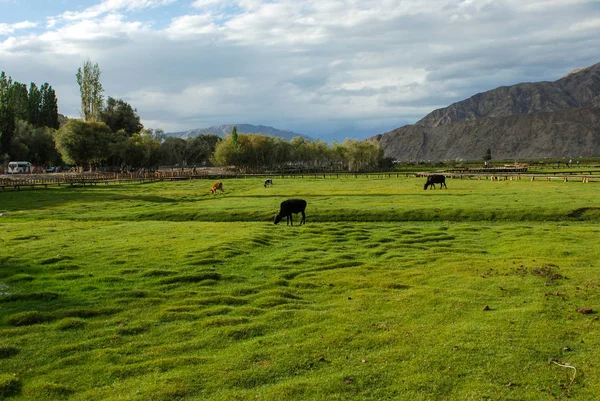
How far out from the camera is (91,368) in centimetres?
993

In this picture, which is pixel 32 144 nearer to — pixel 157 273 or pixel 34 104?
pixel 34 104

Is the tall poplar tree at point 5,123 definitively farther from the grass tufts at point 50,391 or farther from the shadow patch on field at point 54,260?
the grass tufts at point 50,391

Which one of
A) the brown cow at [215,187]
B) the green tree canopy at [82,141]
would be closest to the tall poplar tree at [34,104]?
the green tree canopy at [82,141]

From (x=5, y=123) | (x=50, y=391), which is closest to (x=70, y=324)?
(x=50, y=391)

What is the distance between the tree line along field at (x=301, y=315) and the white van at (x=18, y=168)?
296 feet

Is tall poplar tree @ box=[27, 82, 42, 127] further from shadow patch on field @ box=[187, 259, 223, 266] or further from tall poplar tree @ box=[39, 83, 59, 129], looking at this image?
shadow patch on field @ box=[187, 259, 223, 266]

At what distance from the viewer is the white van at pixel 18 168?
103 m

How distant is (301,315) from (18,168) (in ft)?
368

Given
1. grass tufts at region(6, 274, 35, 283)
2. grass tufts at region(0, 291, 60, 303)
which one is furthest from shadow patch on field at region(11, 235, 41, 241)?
grass tufts at region(0, 291, 60, 303)

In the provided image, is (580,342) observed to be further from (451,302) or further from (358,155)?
(358,155)

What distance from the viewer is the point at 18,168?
105500mm

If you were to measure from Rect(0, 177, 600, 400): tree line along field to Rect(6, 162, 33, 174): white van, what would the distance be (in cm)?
9008

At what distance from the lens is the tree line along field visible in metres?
9.14

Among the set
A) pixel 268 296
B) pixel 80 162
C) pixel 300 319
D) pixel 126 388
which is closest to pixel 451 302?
pixel 300 319
